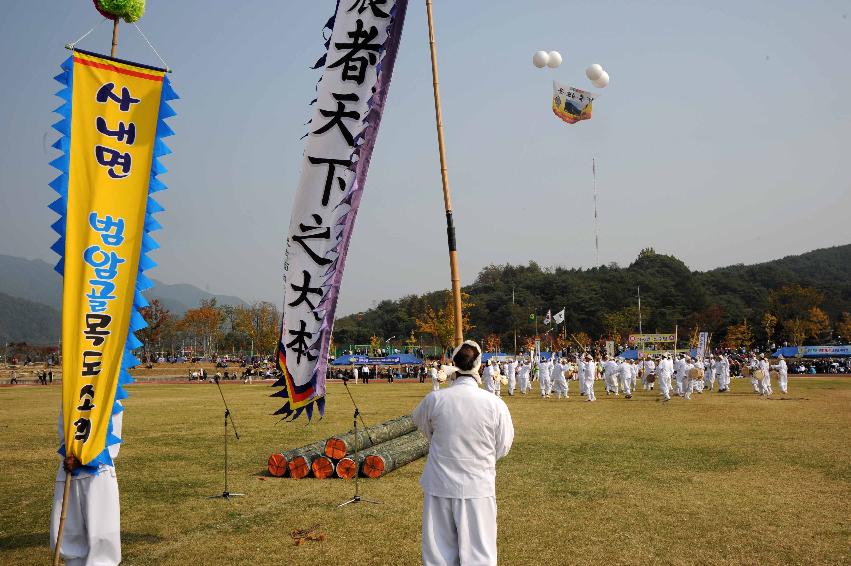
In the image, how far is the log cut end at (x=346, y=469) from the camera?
1098 centimetres

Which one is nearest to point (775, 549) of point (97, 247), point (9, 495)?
point (97, 247)

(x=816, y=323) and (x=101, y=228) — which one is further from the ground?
(x=816, y=323)

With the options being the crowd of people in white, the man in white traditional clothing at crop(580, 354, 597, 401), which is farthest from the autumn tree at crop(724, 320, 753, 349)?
the man in white traditional clothing at crop(580, 354, 597, 401)

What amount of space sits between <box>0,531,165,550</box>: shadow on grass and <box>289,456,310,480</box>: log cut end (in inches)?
135

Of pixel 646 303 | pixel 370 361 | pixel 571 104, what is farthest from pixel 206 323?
pixel 571 104

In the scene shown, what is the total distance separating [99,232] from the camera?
5.81 meters

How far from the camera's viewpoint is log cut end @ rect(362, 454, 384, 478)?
35.9 ft

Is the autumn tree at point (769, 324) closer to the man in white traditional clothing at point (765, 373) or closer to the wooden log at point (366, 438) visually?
the man in white traditional clothing at point (765, 373)

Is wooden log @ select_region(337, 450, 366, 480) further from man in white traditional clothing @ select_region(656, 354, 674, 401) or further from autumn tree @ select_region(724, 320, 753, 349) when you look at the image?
autumn tree @ select_region(724, 320, 753, 349)

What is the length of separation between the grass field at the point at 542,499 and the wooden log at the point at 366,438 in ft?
1.90

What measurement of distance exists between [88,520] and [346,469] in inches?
213

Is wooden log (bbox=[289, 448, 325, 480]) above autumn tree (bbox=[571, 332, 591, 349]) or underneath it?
underneath

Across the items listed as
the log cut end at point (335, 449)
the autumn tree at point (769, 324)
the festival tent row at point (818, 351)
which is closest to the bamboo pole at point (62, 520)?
the log cut end at point (335, 449)

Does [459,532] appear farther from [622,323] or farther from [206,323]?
[206,323]
